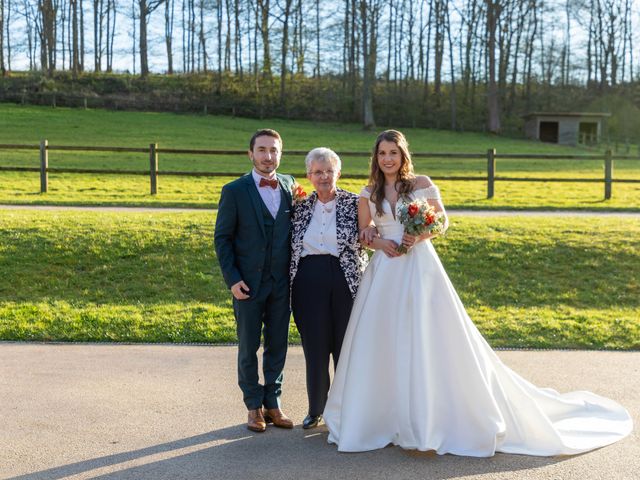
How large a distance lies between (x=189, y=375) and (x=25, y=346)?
192 cm

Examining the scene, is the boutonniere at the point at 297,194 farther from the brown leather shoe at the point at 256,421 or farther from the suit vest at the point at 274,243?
the brown leather shoe at the point at 256,421

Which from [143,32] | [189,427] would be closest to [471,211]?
[189,427]

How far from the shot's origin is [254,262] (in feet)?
16.1

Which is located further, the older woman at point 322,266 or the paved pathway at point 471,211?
the paved pathway at point 471,211

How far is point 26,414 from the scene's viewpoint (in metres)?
5.04

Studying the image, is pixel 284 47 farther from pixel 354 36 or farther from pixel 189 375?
pixel 189 375

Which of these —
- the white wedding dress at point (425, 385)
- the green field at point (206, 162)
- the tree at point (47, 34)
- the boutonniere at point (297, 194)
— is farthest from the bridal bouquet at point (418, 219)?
the tree at point (47, 34)

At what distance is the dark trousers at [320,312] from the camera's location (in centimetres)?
493

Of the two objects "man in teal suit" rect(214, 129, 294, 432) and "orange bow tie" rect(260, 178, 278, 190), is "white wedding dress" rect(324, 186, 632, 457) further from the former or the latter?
"orange bow tie" rect(260, 178, 278, 190)

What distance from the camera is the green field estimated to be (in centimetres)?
1811

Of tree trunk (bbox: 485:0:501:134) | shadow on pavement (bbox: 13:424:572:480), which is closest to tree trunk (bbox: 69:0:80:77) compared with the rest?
tree trunk (bbox: 485:0:501:134)

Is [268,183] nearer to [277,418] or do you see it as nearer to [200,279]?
[277,418]

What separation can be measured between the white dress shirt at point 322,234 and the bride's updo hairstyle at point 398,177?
0.97 ft

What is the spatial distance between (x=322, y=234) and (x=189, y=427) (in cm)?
150
